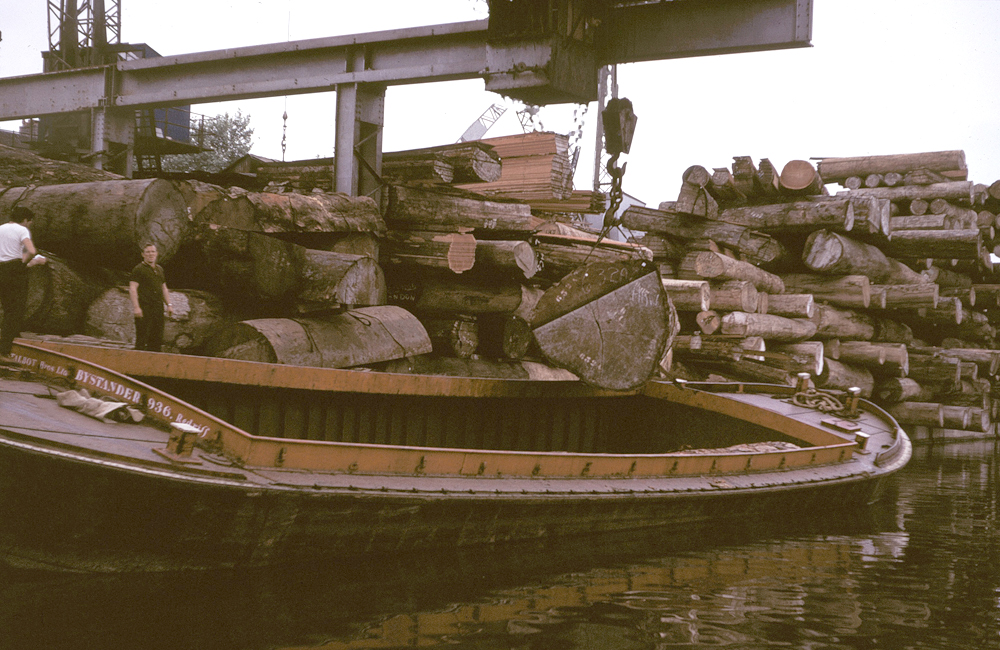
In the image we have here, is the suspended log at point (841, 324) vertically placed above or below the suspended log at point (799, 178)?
below

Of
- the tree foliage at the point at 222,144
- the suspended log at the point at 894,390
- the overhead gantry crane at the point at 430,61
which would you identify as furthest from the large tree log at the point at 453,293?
the tree foliage at the point at 222,144

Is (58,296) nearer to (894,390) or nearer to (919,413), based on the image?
(894,390)

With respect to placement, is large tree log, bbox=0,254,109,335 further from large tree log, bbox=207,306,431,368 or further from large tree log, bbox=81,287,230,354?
large tree log, bbox=207,306,431,368

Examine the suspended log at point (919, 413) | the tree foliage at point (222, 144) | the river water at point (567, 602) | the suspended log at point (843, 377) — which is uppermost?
the tree foliage at point (222, 144)

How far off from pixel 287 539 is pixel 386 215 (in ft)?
19.6

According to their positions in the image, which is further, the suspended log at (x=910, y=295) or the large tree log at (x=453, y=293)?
the suspended log at (x=910, y=295)

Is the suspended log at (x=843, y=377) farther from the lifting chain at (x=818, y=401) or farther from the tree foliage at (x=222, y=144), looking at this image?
the tree foliage at (x=222, y=144)

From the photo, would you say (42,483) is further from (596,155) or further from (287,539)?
(596,155)

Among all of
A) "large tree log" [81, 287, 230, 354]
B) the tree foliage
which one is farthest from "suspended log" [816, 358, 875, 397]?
the tree foliage

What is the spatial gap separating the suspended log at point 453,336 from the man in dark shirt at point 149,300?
3060 mm

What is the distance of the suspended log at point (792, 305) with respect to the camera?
44.0 ft

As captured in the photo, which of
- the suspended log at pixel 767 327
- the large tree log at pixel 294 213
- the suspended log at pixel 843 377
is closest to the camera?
the large tree log at pixel 294 213

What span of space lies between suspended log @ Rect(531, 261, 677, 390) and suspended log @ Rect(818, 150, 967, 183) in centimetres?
1186

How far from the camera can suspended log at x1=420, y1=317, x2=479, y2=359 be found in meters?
9.55
